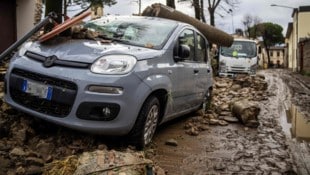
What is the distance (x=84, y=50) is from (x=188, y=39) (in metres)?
2.50

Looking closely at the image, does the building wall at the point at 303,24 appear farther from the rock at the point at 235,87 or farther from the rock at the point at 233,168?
the rock at the point at 233,168

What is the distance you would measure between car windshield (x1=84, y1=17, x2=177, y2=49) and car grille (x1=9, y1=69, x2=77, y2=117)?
133 centimetres

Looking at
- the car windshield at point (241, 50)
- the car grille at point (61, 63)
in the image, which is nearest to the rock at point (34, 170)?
the car grille at point (61, 63)

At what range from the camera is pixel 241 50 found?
24781 millimetres

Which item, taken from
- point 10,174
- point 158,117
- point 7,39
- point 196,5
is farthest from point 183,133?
point 196,5

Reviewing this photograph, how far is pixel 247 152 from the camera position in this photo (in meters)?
6.28

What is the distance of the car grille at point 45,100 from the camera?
5.09 metres

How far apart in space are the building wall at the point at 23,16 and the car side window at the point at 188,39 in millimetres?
10536

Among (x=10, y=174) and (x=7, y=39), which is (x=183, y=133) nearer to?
(x=10, y=174)

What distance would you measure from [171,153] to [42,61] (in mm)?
2033

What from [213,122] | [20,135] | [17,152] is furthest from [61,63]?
[213,122]

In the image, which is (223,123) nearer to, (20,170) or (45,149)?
(45,149)

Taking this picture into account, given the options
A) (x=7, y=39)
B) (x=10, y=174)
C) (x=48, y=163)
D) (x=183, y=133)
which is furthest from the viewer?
(x=7, y=39)

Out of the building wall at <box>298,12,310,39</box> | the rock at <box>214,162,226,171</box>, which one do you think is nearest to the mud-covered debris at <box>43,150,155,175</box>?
the rock at <box>214,162,226,171</box>
